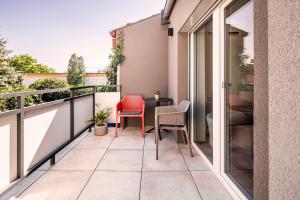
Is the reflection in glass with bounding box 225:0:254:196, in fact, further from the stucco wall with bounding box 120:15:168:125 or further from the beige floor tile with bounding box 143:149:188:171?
→ the stucco wall with bounding box 120:15:168:125

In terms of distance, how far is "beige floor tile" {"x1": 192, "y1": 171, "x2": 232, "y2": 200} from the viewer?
1.99 meters

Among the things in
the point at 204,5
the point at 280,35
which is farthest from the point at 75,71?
the point at 280,35

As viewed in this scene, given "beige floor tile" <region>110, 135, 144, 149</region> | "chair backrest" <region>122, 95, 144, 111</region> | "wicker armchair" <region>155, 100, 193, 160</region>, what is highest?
"chair backrest" <region>122, 95, 144, 111</region>

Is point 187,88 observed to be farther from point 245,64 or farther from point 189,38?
point 245,64

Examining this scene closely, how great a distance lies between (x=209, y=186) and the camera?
7.20 ft

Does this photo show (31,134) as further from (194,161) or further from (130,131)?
(130,131)

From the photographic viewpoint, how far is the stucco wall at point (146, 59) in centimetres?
534

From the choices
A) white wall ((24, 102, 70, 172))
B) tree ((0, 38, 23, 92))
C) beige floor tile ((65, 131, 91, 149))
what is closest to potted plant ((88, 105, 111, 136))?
beige floor tile ((65, 131, 91, 149))

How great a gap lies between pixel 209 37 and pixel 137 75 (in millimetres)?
2788

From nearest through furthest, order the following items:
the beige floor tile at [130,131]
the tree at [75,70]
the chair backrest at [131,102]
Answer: the beige floor tile at [130,131] < the chair backrest at [131,102] < the tree at [75,70]

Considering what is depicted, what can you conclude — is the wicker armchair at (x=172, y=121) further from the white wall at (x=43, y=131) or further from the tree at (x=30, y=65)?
the tree at (x=30, y=65)

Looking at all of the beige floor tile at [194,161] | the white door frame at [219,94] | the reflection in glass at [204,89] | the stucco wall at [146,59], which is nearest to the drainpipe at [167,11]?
the stucco wall at [146,59]

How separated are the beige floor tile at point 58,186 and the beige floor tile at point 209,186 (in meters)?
1.30

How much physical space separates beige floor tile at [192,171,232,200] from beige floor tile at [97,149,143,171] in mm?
789
